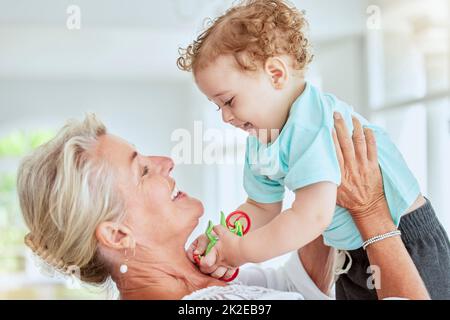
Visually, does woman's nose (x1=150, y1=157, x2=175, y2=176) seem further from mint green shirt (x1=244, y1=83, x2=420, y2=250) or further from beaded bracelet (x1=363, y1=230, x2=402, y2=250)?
beaded bracelet (x1=363, y1=230, x2=402, y2=250)

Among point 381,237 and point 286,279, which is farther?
point 286,279

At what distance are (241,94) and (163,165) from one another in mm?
236

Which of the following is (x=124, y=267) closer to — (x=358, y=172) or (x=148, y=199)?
(x=148, y=199)

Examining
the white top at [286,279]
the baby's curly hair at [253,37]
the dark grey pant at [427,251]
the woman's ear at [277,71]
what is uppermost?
the baby's curly hair at [253,37]

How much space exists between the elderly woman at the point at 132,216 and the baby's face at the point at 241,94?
0.15 meters

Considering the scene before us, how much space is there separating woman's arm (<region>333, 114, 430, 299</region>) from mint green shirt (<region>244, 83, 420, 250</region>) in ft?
0.08

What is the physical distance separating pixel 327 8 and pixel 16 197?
2.70ft

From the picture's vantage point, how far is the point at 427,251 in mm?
1433

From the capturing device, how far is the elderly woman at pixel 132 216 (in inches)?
51.4

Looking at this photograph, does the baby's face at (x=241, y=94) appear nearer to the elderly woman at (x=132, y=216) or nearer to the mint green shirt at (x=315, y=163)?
the mint green shirt at (x=315, y=163)

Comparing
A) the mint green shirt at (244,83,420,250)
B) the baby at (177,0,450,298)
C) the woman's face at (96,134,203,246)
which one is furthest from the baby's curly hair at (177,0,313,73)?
the woman's face at (96,134,203,246)

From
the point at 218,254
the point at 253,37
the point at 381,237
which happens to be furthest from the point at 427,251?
the point at 253,37

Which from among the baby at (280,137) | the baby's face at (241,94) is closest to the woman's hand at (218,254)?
the baby at (280,137)

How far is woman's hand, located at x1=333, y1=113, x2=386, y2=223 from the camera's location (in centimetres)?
136
